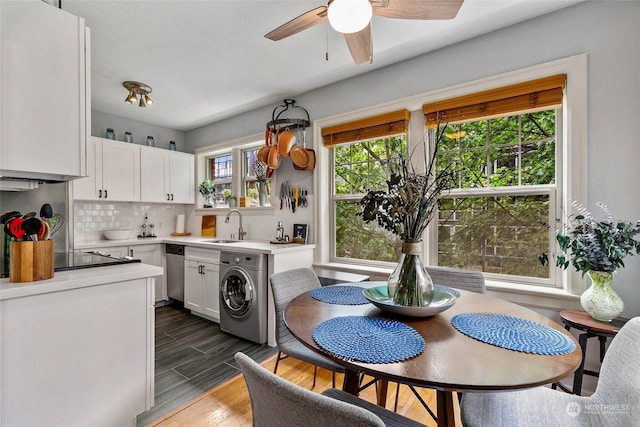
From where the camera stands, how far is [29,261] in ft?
4.30

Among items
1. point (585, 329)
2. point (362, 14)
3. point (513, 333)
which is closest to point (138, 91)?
point (362, 14)

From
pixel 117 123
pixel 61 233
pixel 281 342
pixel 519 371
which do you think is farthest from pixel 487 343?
pixel 117 123

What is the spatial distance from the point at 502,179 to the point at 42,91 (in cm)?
293

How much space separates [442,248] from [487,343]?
161 cm

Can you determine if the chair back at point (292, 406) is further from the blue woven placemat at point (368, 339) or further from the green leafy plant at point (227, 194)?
the green leafy plant at point (227, 194)

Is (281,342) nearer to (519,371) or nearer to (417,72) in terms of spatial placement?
(519,371)

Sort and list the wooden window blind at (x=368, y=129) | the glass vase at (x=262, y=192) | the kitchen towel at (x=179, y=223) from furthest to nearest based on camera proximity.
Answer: the kitchen towel at (x=179, y=223)
the glass vase at (x=262, y=192)
the wooden window blind at (x=368, y=129)

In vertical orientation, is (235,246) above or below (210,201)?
below

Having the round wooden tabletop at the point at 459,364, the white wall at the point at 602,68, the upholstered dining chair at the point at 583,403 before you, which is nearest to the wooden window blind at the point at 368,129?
the white wall at the point at 602,68

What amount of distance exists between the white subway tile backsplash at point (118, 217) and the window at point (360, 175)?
2836 millimetres

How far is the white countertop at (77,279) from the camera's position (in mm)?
1238

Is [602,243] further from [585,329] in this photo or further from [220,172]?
[220,172]

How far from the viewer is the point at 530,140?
216 centimetres

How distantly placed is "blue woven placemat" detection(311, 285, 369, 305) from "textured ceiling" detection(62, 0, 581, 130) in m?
1.82
